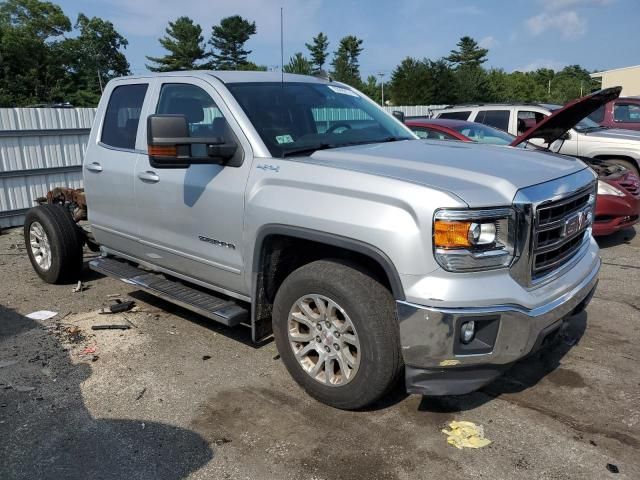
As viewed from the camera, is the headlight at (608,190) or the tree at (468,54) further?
the tree at (468,54)

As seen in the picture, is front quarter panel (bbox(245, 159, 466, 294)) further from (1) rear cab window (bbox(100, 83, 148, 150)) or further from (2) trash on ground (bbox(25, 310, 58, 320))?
(2) trash on ground (bbox(25, 310, 58, 320))

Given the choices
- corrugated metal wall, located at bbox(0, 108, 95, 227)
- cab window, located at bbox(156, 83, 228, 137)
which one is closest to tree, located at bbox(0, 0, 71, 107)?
corrugated metal wall, located at bbox(0, 108, 95, 227)

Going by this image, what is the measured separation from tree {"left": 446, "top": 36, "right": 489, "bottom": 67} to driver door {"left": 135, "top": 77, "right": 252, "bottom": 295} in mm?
80592

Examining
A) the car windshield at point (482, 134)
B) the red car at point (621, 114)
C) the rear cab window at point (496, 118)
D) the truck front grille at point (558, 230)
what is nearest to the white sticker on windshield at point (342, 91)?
the truck front grille at point (558, 230)

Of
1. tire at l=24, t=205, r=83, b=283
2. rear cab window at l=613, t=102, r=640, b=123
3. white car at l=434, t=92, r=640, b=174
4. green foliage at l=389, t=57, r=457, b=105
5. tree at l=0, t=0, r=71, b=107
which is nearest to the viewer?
tire at l=24, t=205, r=83, b=283

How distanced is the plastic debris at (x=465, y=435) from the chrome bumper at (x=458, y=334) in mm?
501

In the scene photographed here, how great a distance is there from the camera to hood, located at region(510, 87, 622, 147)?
463 centimetres

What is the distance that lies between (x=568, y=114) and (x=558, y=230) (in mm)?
2121

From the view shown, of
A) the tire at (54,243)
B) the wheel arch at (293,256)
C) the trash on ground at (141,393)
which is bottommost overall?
the trash on ground at (141,393)

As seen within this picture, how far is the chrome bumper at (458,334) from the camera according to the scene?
8.95 feet

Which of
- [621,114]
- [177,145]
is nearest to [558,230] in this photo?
[177,145]

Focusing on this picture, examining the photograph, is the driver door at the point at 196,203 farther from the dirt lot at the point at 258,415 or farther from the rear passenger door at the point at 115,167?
the dirt lot at the point at 258,415

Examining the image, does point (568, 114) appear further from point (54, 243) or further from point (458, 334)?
point (54, 243)

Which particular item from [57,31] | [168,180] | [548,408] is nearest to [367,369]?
[548,408]
